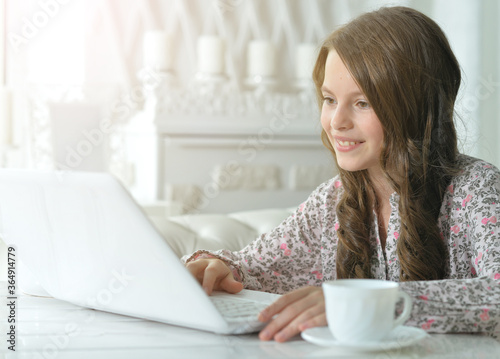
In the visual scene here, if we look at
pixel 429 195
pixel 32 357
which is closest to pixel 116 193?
pixel 32 357

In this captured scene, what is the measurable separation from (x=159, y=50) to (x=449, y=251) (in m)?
2.23

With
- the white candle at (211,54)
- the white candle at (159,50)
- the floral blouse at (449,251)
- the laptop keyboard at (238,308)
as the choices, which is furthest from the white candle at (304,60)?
the laptop keyboard at (238,308)

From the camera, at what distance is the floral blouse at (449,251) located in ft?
2.27

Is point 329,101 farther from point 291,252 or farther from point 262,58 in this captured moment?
point 262,58

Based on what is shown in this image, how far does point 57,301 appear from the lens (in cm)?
81

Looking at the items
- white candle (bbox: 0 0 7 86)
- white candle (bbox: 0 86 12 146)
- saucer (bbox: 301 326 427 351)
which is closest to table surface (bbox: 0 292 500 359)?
saucer (bbox: 301 326 427 351)

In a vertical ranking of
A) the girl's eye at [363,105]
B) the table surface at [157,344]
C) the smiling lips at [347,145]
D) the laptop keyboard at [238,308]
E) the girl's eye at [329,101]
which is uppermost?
the girl's eye at [329,101]

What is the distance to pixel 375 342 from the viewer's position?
566 millimetres

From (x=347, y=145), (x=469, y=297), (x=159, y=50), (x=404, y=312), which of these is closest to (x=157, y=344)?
(x=404, y=312)

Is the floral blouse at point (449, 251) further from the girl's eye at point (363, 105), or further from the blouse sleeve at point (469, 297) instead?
the girl's eye at point (363, 105)

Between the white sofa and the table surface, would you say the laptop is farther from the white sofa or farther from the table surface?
the white sofa

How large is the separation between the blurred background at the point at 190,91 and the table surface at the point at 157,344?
5.68 feet

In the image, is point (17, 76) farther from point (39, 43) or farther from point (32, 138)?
point (32, 138)

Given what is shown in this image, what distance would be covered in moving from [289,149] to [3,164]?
1151mm
